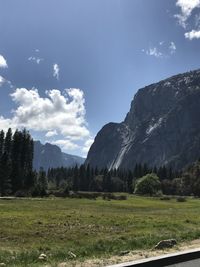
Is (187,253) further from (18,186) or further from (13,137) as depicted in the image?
(13,137)

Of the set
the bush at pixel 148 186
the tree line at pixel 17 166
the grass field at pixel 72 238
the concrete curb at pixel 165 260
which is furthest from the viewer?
the bush at pixel 148 186

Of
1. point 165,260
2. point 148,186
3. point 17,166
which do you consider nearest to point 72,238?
point 165,260

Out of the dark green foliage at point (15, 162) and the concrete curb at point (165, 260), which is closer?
the concrete curb at point (165, 260)

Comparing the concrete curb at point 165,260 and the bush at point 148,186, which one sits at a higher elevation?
the bush at point 148,186

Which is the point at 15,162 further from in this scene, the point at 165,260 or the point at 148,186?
the point at 165,260

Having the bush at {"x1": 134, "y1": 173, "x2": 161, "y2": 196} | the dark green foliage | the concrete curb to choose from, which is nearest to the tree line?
the dark green foliage

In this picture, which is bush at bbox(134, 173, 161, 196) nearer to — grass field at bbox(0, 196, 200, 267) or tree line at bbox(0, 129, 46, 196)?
tree line at bbox(0, 129, 46, 196)

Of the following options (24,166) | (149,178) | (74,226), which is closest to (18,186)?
(24,166)

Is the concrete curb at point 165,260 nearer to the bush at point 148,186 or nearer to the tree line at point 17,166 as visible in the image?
the tree line at point 17,166

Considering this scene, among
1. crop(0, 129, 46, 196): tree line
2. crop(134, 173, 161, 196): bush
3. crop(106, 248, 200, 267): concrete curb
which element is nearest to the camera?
crop(106, 248, 200, 267): concrete curb

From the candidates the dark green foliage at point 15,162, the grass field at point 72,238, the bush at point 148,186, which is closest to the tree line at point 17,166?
the dark green foliage at point 15,162

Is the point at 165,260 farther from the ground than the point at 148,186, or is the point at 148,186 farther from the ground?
the point at 148,186

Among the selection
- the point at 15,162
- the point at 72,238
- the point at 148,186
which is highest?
the point at 15,162

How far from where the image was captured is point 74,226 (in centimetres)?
3416
